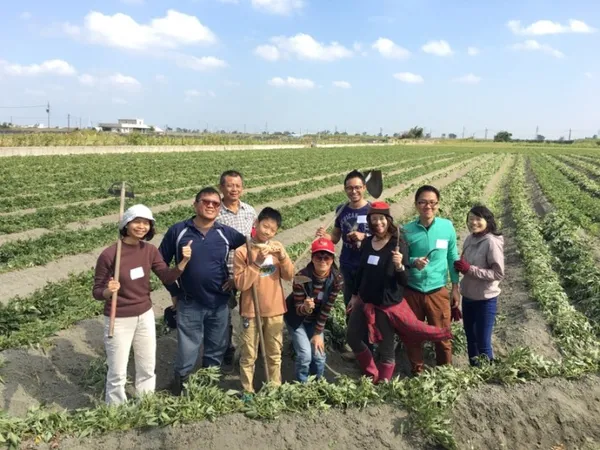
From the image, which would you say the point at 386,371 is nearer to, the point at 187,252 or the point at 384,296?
the point at 384,296

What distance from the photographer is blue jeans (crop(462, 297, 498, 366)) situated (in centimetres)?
498

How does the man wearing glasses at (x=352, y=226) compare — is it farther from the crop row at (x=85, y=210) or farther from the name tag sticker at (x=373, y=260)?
the crop row at (x=85, y=210)

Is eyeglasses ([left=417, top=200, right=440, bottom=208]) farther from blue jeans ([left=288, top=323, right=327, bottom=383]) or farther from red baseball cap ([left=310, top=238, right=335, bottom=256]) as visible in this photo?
blue jeans ([left=288, top=323, right=327, bottom=383])

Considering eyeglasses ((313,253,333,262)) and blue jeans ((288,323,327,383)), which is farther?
blue jeans ((288,323,327,383))

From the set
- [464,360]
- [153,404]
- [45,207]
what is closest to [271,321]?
[153,404]

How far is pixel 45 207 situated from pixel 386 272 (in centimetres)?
1219

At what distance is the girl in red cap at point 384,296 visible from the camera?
4.53 m

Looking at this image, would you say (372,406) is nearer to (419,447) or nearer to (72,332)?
(419,447)

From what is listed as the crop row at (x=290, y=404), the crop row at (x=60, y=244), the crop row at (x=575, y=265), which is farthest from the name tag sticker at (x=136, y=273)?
the crop row at (x=575, y=265)

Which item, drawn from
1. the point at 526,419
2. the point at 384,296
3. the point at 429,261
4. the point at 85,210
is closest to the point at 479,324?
the point at 429,261

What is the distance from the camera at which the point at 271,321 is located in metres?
4.54

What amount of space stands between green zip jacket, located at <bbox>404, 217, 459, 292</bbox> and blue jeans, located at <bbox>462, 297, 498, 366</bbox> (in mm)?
484

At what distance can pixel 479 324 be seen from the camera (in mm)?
5043

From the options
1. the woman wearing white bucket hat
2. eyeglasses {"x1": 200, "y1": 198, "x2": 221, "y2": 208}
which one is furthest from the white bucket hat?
eyeglasses {"x1": 200, "y1": 198, "x2": 221, "y2": 208}
